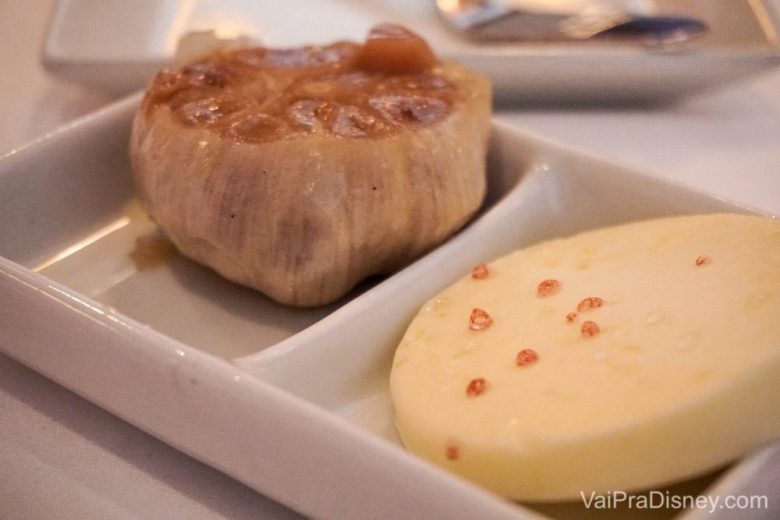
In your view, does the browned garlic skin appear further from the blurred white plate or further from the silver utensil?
the silver utensil

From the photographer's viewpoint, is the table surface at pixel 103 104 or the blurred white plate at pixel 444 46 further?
the blurred white plate at pixel 444 46

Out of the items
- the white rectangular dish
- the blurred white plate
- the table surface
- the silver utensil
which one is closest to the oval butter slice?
the white rectangular dish

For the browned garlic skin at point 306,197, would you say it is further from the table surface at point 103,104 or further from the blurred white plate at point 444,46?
the blurred white plate at point 444,46

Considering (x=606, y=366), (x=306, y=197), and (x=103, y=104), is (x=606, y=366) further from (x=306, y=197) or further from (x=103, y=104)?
(x=103, y=104)

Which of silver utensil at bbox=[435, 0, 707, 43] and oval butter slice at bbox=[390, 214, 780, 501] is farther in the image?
→ silver utensil at bbox=[435, 0, 707, 43]

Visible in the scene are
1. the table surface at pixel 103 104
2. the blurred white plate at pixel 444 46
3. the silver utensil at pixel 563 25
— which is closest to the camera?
the table surface at pixel 103 104

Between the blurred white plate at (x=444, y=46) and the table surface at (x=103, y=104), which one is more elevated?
the blurred white plate at (x=444, y=46)

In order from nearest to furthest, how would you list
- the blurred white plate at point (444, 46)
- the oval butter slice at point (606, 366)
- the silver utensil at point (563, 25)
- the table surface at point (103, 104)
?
the oval butter slice at point (606, 366)
the table surface at point (103, 104)
the blurred white plate at point (444, 46)
the silver utensil at point (563, 25)

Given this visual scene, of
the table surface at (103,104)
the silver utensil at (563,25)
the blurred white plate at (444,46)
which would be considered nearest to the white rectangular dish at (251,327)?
the table surface at (103,104)

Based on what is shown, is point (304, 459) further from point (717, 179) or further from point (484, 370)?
point (717, 179)
